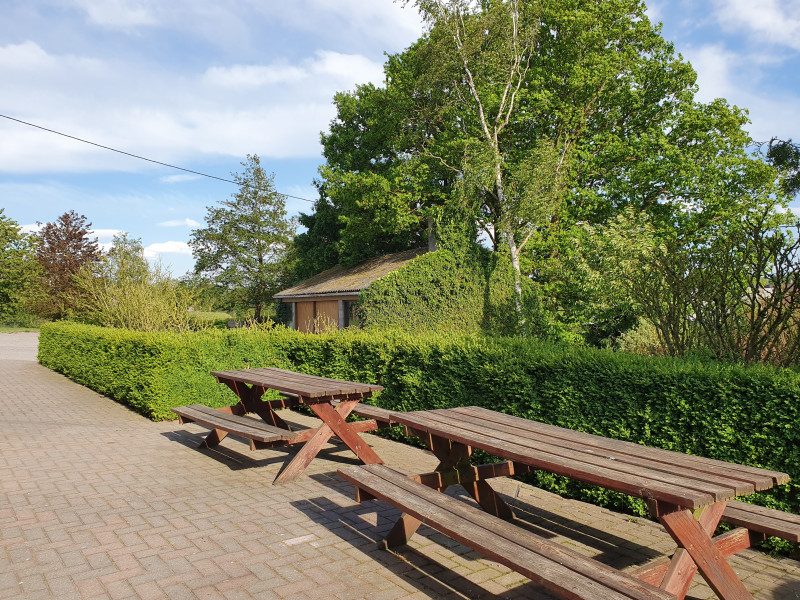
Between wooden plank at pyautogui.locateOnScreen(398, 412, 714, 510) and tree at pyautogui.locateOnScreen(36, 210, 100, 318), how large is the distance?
80.0 feet

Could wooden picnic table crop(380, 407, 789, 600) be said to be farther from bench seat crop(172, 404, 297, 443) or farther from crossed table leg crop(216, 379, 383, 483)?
bench seat crop(172, 404, 297, 443)

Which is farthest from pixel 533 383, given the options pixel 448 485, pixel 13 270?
pixel 13 270

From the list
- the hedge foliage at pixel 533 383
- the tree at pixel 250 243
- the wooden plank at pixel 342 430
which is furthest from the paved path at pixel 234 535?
the tree at pixel 250 243

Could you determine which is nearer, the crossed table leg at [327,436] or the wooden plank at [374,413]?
the crossed table leg at [327,436]

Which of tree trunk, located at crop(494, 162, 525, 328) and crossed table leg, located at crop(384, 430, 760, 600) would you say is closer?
crossed table leg, located at crop(384, 430, 760, 600)

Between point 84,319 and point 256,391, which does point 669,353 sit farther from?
point 84,319

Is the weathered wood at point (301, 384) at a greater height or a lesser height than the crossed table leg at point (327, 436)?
greater

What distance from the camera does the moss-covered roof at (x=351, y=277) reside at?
23.8 m

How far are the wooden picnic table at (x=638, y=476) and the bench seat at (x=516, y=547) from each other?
33cm

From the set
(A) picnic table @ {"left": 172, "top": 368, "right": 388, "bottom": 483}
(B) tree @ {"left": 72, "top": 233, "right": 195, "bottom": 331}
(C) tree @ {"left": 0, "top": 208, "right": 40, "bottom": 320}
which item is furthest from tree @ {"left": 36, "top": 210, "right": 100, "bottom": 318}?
(A) picnic table @ {"left": 172, "top": 368, "right": 388, "bottom": 483}

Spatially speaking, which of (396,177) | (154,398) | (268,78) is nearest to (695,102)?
(396,177)

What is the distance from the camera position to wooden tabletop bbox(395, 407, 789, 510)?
2.69 metres

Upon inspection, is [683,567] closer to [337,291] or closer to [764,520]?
[764,520]

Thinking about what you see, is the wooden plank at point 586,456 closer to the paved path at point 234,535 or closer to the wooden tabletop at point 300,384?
the paved path at point 234,535
